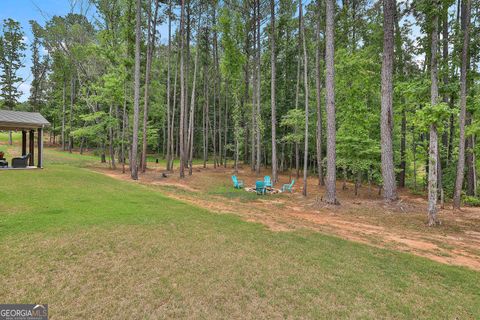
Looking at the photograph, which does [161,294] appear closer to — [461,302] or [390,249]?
[461,302]

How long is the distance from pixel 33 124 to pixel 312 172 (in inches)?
862

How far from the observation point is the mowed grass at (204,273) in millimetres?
2809

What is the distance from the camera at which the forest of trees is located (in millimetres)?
9188

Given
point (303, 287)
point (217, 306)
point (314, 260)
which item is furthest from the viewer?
point (314, 260)

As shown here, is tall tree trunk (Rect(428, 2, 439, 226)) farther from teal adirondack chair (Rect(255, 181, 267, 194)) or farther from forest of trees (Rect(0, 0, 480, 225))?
teal adirondack chair (Rect(255, 181, 267, 194))

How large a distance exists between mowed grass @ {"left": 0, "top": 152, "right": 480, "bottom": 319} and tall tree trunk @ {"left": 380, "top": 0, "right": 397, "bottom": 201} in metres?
5.61

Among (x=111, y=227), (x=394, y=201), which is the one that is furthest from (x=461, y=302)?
(x=394, y=201)

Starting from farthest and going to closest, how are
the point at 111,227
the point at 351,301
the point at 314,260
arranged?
1. the point at 111,227
2. the point at 314,260
3. the point at 351,301

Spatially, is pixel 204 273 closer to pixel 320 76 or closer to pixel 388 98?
pixel 388 98

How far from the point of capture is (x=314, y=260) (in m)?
4.17

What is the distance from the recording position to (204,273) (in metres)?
3.52

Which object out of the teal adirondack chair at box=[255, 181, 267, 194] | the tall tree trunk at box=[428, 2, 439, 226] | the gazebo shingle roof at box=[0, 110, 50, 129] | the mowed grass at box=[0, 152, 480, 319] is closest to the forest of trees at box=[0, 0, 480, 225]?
the tall tree trunk at box=[428, 2, 439, 226]

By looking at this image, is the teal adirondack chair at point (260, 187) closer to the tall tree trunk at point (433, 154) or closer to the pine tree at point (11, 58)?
the tall tree trunk at point (433, 154)

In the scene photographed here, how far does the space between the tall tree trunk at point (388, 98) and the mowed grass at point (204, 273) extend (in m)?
5.61
